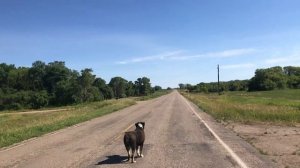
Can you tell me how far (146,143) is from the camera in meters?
15.0

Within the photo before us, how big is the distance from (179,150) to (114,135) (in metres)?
5.77

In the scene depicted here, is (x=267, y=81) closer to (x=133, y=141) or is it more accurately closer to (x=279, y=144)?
(x=279, y=144)

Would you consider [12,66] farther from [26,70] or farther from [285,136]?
[285,136]

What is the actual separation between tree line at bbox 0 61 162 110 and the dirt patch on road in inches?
4040

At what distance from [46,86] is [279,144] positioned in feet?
421

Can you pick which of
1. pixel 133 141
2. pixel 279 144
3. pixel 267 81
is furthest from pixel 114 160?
pixel 267 81

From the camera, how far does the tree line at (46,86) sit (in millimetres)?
117438

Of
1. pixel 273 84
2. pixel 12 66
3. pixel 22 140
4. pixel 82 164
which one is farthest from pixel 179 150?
pixel 273 84

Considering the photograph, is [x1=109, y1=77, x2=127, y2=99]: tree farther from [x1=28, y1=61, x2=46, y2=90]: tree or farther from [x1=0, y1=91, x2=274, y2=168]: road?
[x1=0, y1=91, x2=274, y2=168]: road

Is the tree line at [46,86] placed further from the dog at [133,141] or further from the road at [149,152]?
the dog at [133,141]

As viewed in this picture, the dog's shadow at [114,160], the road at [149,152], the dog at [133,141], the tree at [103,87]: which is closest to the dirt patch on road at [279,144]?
the road at [149,152]

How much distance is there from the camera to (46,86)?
136875 mm

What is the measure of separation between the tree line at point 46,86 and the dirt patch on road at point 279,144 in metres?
103

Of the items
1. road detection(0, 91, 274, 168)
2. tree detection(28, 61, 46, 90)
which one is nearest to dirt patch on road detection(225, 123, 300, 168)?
road detection(0, 91, 274, 168)
